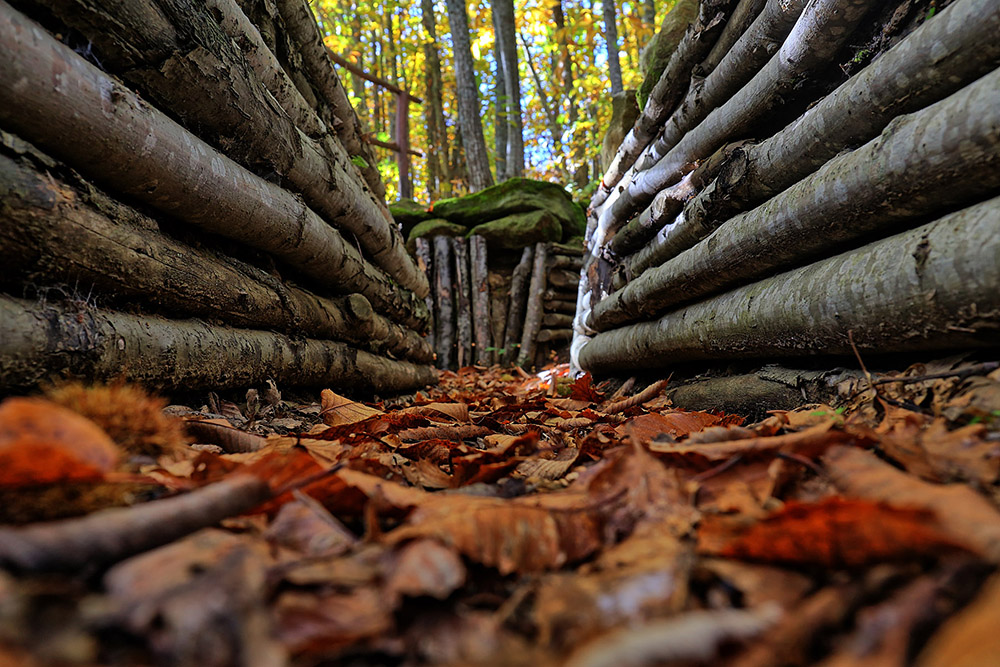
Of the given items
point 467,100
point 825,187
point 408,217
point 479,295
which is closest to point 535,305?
point 479,295

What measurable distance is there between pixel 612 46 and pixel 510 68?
7.38 feet

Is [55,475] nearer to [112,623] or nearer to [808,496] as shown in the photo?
[112,623]

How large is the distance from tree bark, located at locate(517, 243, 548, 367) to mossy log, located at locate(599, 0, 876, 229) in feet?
11.7

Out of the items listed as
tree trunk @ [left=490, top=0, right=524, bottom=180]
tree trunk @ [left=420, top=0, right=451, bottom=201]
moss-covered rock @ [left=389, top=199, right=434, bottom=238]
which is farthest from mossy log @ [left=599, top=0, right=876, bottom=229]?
tree trunk @ [left=420, top=0, right=451, bottom=201]

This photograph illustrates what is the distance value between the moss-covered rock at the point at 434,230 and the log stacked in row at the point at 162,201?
455 centimetres

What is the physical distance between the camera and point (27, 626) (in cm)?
48

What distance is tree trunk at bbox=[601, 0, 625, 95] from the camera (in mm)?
9297

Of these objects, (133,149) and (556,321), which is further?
(556,321)

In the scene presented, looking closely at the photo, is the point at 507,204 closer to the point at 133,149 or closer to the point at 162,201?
the point at 162,201

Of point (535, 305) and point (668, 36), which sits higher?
point (668, 36)

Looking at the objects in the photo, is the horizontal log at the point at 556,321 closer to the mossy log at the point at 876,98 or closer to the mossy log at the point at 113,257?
the mossy log at the point at 876,98

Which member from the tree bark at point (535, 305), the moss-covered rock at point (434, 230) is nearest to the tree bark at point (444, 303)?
the moss-covered rock at point (434, 230)

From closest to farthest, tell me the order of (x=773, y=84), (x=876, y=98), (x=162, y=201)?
(x=876, y=98) → (x=162, y=201) → (x=773, y=84)

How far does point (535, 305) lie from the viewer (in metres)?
7.41
